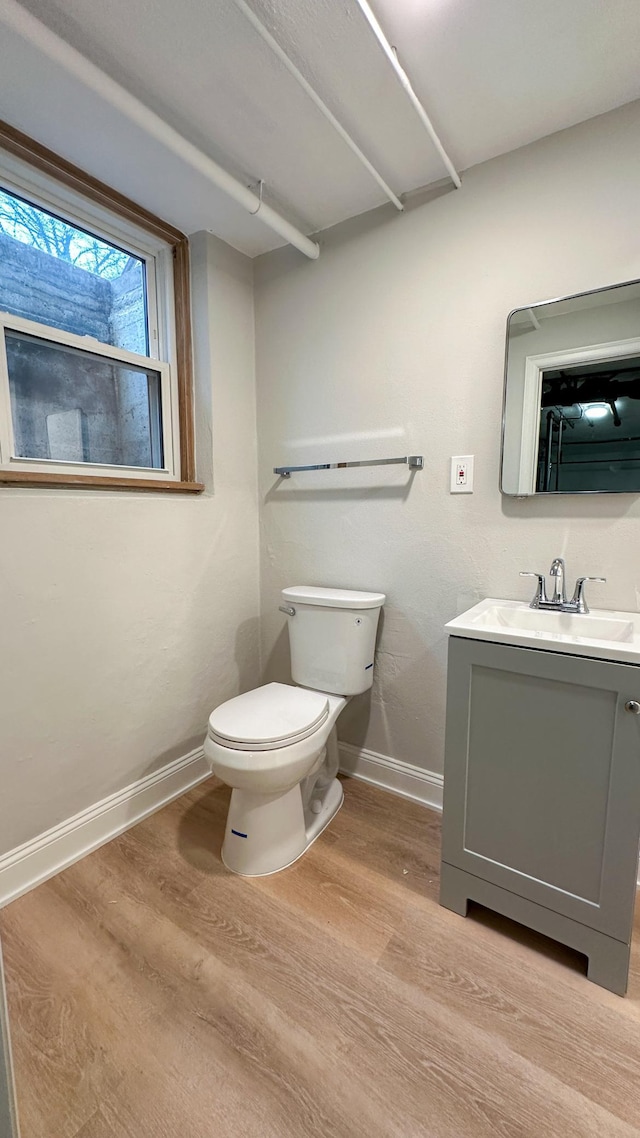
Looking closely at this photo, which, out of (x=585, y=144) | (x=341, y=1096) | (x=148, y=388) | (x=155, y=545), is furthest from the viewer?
(x=148, y=388)

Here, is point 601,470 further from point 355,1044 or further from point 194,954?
point 194,954

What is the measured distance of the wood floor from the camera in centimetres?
85

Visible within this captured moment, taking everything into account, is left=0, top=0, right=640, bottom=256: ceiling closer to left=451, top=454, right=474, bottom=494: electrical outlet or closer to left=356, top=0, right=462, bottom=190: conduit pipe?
left=356, top=0, right=462, bottom=190: conduit pipe

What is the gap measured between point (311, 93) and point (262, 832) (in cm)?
200

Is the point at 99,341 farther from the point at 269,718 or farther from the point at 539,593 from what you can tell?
the point at 539,593

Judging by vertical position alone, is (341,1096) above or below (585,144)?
below

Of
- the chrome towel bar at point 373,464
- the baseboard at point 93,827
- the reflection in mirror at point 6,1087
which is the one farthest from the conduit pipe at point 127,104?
the baseboard at point 93,827

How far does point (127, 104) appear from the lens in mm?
1121

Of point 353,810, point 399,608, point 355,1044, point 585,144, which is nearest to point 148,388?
point 399,608

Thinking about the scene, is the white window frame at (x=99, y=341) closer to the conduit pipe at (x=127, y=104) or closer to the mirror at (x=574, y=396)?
the conduit pipe at (x=127, y=104)

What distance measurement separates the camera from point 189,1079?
0.90m

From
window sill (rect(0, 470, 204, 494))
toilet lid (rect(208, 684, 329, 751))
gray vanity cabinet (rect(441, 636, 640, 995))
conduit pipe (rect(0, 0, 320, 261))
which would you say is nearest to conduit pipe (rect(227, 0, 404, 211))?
conduit pipe (rect(0, 0, 320, 261))

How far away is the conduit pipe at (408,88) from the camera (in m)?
0.96

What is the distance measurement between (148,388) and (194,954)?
71.1 inches
